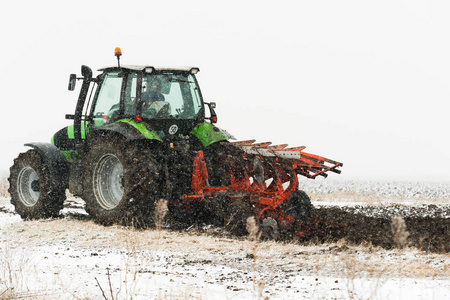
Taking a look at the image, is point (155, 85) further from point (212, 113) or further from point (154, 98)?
point (212, 113)

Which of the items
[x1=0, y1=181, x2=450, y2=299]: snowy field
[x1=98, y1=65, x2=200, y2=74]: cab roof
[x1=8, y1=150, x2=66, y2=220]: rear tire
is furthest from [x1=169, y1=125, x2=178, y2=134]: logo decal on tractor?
[x1=8, y1=150, x2=66, y2=220]: rear tire

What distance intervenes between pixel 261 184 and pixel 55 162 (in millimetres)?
3763

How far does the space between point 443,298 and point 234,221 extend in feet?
12.8

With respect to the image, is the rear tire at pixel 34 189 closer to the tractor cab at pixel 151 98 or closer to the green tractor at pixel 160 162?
the green tractor at pixel 160 162

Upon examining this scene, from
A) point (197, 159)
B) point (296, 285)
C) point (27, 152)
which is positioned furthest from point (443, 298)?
point (27, 152)

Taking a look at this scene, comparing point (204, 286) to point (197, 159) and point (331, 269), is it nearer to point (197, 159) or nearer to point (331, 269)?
point (331, 269)

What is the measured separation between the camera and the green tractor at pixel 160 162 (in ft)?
25.6

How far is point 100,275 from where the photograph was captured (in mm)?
5129

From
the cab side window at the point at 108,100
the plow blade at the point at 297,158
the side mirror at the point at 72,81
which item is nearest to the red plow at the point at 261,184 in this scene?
the plow blade at the point at 297,158

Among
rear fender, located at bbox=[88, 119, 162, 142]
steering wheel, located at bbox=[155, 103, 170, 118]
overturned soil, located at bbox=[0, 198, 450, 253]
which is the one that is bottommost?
overturned soil, located at bbox=[0, 198, 450, 253]

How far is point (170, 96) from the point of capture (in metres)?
8.86

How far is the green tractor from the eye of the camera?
7.80 m

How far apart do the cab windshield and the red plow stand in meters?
0.95

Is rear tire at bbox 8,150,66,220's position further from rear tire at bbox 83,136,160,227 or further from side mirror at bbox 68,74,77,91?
side mirror at bbox 68,74,77,91
